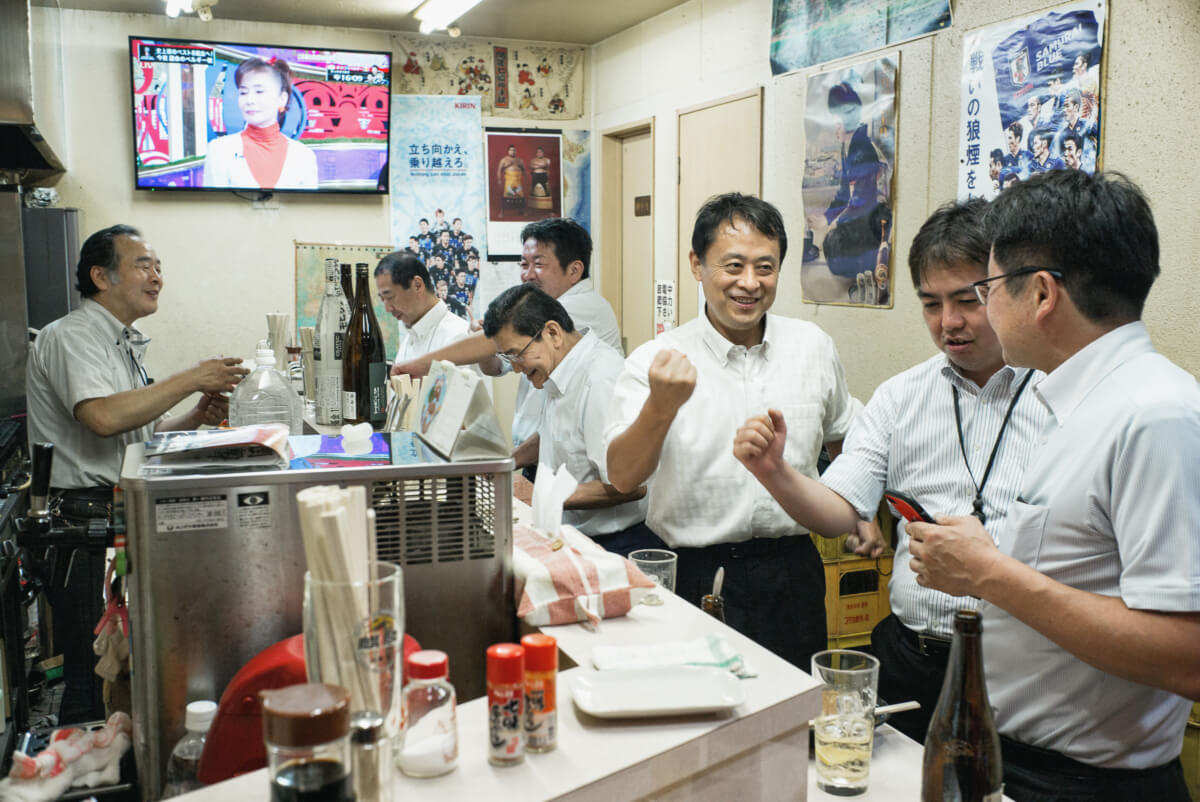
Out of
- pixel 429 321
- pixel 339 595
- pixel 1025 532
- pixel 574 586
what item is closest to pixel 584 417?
pixel 574 586

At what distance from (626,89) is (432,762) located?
5.36 m

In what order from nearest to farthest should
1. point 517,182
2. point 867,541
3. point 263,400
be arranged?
point 867,541 → point 263,400 → point 517,182

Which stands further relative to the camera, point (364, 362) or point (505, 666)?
point (364, 362)

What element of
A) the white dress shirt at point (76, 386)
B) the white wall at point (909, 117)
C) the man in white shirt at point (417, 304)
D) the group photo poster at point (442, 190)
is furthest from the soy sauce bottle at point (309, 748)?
the group photo poster at point (442, 190)

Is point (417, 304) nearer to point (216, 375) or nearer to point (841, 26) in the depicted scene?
point (216, 375)

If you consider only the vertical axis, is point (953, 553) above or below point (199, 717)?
above

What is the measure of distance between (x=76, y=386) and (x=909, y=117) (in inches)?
125

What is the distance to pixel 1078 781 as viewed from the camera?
4.87ft

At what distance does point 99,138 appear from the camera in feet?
17.1

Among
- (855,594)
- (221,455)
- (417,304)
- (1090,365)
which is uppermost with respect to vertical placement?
(417,304)

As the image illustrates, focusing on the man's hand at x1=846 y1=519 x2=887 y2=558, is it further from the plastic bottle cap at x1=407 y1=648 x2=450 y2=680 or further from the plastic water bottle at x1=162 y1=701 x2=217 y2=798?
the plastic water bottle at x1=162 y1=701 x2=217 y2=798

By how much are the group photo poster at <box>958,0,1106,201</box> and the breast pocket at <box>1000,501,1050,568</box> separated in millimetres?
1646

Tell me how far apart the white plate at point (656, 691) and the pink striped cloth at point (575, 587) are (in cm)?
21

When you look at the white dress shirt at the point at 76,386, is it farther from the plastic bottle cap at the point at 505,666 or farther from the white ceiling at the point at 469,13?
the plastic bottle cap at the point at 505,666
